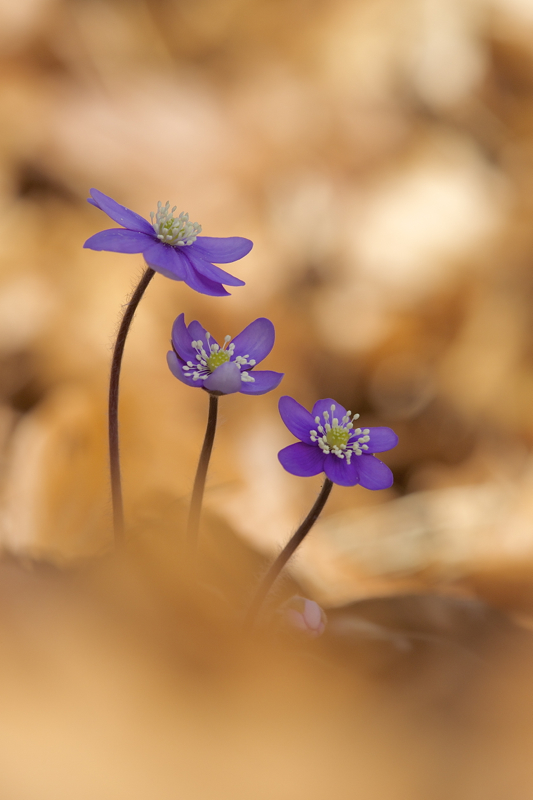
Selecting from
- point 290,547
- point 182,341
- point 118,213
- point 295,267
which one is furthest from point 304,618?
point 295,267

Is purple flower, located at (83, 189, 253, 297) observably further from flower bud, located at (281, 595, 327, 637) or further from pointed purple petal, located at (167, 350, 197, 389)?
flower bud, located at (281, 595, 327, 637)

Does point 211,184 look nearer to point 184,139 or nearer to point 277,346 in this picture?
point 184,139

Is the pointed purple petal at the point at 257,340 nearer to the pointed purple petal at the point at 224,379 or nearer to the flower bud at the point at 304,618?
the pointed purple petal at the point at 224,379

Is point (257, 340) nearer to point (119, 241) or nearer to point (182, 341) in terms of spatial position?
point (182, 341)

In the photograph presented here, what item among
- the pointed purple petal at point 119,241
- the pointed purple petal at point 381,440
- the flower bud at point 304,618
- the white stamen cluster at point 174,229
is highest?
the white stamen cluster at point 174,229

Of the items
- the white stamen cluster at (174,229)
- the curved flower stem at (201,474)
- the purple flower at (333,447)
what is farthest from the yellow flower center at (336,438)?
the white stamen cluster at (174,229)
